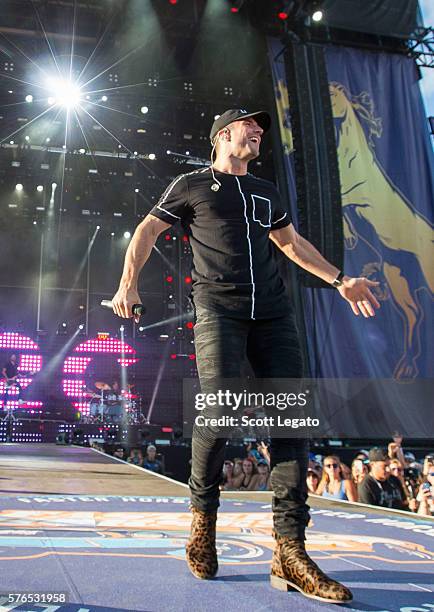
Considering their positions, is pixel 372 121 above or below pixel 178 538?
above

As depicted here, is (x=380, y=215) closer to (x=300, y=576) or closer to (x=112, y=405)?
(x=112, y=405)

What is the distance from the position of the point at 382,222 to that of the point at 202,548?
9.62 meters

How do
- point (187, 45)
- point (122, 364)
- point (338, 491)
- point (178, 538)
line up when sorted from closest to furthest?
point (178, 538) < point (338, 491) < point (187, 45) < point (122, 364)

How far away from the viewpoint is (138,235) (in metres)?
2.10

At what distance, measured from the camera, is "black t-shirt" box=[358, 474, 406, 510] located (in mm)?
5242

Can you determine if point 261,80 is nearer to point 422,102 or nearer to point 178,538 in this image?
point 422,102

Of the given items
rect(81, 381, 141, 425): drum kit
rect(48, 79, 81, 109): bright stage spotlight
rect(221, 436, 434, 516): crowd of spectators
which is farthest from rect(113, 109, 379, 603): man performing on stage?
rect(81, 381, 141, 425): drum kit

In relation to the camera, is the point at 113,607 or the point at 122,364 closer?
the point at 113,607

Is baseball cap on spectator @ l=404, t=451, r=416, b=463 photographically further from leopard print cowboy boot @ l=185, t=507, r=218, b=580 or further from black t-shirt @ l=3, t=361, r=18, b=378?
black t-shirt @ l=3, t=361, r=18, b=378

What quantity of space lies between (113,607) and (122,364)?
51.4 feet

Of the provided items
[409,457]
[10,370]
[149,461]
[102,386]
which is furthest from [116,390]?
[409,457]

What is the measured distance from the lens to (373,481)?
5344mm

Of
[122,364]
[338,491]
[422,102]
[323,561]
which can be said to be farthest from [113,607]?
[122,364]

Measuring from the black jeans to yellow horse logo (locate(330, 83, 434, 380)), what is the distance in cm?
867
